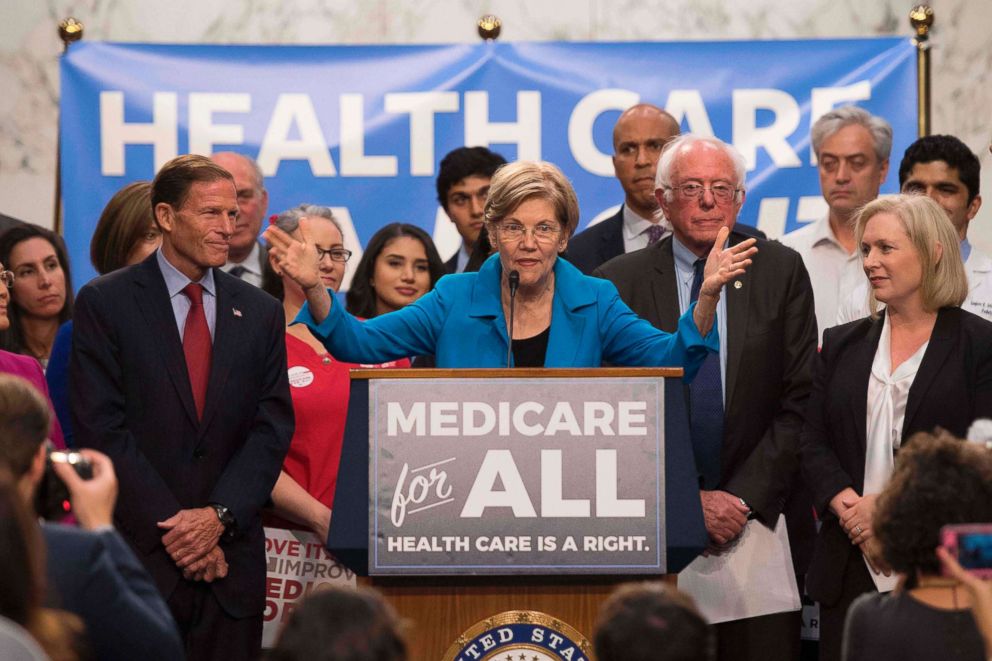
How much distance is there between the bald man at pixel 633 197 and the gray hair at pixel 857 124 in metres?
0.54

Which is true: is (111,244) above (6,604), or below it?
above

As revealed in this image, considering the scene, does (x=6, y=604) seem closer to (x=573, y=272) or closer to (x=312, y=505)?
(x=573, y=272)

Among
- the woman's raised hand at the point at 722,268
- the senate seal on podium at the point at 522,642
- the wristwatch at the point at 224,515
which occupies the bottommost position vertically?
the senate seal on podium at the point at 522,642

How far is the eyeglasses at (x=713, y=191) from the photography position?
4.77 m

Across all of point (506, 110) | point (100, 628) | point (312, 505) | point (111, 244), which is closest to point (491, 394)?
point (100, 628)

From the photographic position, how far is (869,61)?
6.53 meters

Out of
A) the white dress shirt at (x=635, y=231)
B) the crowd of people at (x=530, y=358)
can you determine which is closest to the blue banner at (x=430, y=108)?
the white dress shirt at (x=635, y=231)

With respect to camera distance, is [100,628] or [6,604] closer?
[6,604]

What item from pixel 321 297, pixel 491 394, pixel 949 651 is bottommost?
pixel 949 651

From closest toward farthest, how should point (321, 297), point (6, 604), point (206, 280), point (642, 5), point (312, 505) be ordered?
point (6, 604)
point (321, 297)
point (206, 280)
point (312, 505)
point (642, 5)

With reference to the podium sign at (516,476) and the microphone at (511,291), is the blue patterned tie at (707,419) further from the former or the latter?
the podium sign at (516,476)

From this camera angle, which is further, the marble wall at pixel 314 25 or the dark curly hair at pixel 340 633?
the marble wall at pixel 314 25

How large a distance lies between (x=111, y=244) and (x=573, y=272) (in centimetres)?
159

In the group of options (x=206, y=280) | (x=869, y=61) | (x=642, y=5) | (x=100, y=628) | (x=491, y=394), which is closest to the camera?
(x=100, y=628)
